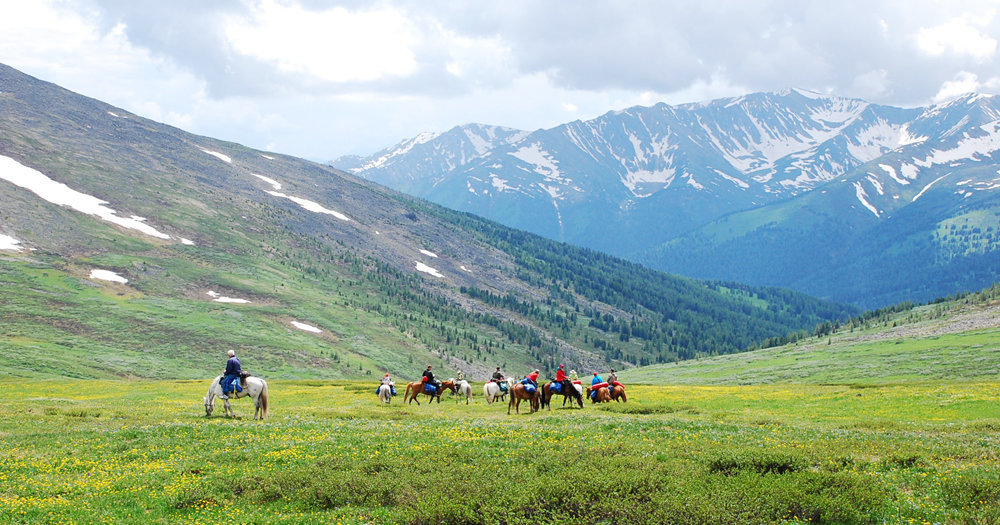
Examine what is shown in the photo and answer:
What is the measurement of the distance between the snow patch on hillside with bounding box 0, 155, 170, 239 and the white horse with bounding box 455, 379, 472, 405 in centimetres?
16542

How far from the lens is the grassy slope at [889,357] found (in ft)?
298

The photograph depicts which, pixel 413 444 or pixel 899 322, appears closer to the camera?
pixel 413 444

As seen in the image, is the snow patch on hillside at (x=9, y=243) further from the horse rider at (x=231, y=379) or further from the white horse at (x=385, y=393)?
the horse rider at (x=231, y=379)

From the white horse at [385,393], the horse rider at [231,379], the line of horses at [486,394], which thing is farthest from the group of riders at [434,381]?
the white horse at [385,393]

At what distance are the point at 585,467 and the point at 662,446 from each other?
19.6 feet

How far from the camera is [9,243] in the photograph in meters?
149

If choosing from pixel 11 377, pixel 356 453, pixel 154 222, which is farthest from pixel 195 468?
pixel 154 222

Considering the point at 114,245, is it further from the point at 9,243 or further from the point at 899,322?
the point at 899,322

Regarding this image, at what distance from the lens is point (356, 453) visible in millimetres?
24344

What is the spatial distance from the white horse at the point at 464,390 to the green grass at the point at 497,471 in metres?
18.3

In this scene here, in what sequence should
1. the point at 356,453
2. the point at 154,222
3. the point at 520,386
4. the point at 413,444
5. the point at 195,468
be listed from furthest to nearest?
the point at 154,222 → the point at 520,386 → the point at 413,444 → the point at 356,453 → the point at 195,468

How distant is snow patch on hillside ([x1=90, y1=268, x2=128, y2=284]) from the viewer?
488 feet

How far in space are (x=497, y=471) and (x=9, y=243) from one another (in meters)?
173

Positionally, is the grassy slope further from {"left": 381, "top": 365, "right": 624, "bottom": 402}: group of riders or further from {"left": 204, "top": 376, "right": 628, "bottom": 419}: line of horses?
{"left": 204, "top": 376, "right": 628, "bottom": 419}: line of horses
